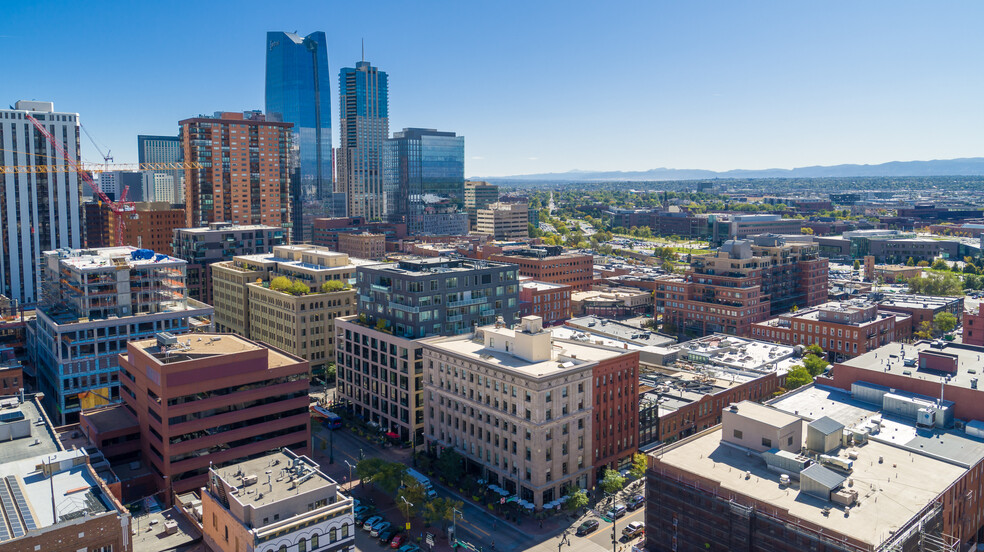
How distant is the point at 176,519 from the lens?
250ft

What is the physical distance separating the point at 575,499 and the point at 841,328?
9477 cm

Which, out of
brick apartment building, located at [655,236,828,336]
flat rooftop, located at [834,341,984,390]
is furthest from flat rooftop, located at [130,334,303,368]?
brick apartment building, located at [655,236,828,336]

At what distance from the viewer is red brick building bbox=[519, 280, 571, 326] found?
613 ft

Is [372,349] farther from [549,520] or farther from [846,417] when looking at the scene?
[846,417]

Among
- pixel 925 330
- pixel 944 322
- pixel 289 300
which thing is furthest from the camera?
pixel 925 330

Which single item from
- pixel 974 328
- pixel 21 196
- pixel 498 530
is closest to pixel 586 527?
pixel 498 530

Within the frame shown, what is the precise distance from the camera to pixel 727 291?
583 feet

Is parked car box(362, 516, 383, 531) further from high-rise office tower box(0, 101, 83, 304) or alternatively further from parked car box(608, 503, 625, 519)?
high-rise office tower box(0, 101, 83, 304)

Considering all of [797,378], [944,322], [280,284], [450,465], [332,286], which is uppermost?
[280,284]

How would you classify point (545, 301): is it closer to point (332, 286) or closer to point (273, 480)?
point (332, 286)

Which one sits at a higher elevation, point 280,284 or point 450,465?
point 280,284

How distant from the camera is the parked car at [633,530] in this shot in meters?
84.3

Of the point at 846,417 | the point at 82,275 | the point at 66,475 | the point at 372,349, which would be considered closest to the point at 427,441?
the point at 372,349

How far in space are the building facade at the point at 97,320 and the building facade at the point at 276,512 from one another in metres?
60.8
